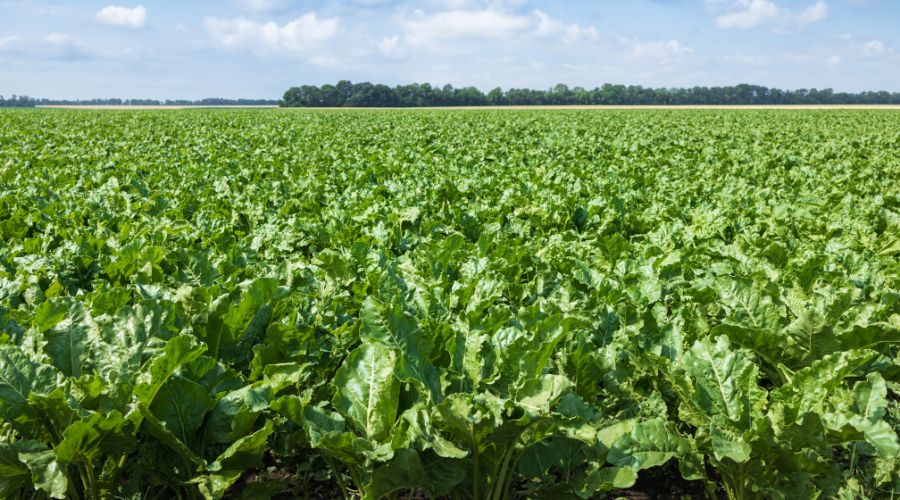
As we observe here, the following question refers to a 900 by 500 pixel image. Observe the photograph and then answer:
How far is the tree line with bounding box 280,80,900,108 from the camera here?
101 metres

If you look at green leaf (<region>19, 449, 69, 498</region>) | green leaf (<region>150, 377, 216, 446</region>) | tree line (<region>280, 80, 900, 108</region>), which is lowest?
green leaf (<region>19, 449, 69, 498</region>)

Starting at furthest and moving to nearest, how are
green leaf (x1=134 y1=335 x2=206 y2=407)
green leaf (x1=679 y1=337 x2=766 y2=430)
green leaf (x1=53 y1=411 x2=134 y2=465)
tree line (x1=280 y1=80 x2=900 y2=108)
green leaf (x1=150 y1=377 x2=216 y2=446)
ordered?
tree line (x1=280 y1=80 x2=900 y2=108)
green leaf (x1=679 y1=337 x2=766 y2=430)
green leaf (x1=150 y1=377 x2=216 y2=446)
green leaf (x1=134 y1=335 x2=206 y2=407)
green leaf (x1=53 y1=411 x2=134 y2=465)

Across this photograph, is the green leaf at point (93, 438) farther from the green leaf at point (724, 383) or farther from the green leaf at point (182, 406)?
the green leaf at point (724, 383)

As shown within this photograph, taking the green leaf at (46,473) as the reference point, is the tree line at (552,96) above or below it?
above

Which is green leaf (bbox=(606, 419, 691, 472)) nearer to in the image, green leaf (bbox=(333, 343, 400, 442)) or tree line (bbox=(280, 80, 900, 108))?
green leaf (bbox=(333, 343, 400, 442))

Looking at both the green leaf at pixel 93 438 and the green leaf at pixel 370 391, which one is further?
the green leaf at pixel 370 391

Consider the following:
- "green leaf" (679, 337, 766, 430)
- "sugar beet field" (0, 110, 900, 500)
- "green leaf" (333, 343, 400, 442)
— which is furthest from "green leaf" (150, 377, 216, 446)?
"green leaf" (679, 337, 766, 430)

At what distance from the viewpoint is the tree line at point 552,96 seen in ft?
331

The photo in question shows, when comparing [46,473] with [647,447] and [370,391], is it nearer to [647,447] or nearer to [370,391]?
[370,391]

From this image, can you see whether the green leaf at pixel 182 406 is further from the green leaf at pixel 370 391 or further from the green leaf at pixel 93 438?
the green leaf at pixel 370 391

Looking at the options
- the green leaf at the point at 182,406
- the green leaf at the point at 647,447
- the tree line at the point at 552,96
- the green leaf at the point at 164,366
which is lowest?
the green leaf at the point at 647,447

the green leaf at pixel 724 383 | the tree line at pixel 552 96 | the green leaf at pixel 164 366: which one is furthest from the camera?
the tree line at pixel 552 96

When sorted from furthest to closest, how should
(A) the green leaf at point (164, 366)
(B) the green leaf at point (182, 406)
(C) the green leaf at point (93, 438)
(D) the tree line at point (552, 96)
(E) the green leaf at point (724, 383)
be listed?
1. (D) the tree line at point (552, 96)
2. (E) the green leaf at point (724, 383)
3. (B) the green leaf at point (182, 406)
4. (A) the green leaf at point (164, 366)
5. (C) the green leaf at point (93, 438)

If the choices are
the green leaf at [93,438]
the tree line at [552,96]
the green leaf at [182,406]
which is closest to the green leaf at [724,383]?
the green leaf at [182,406]
